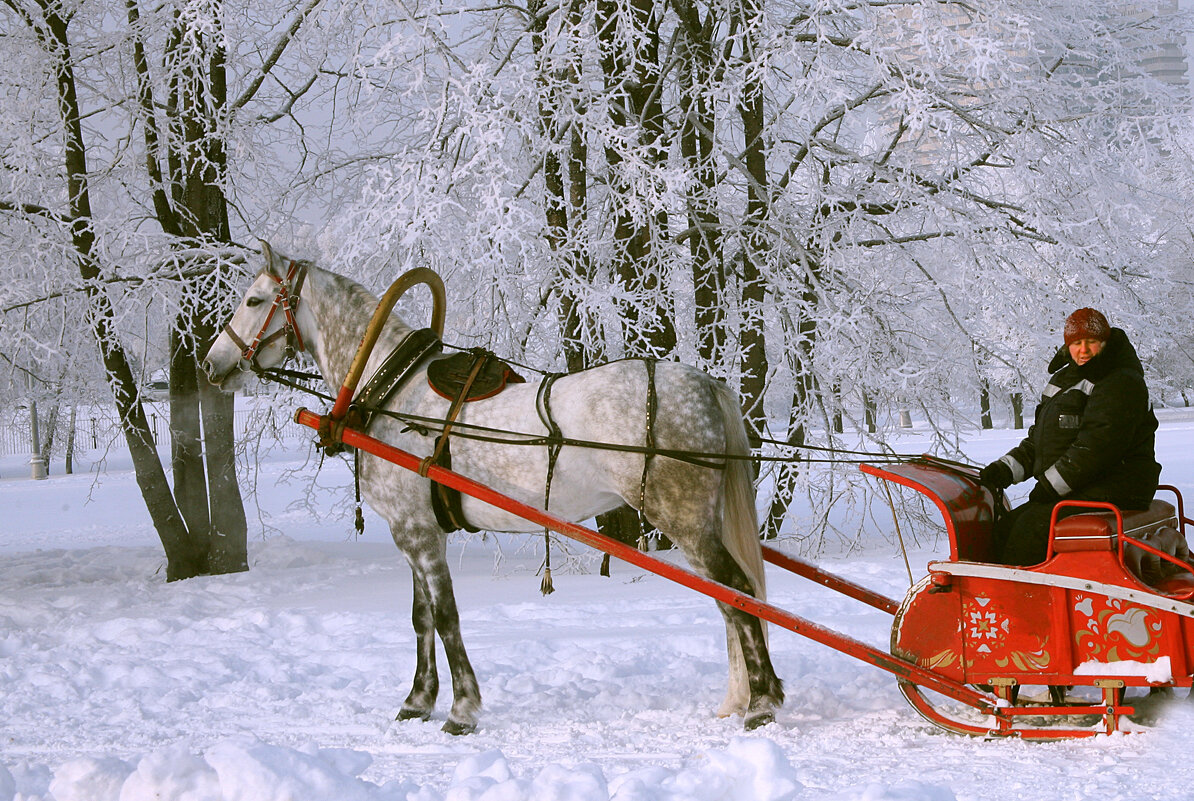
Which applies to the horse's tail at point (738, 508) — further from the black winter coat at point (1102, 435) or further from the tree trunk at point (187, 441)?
the tree trunk at point (187, 441)

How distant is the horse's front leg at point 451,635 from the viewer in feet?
16.6

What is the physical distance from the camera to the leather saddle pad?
5.16 metres

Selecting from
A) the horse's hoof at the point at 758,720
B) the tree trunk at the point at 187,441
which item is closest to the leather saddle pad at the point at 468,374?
the horse's hoof at the point at 758,720

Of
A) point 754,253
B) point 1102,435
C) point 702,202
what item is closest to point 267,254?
point 1102,435

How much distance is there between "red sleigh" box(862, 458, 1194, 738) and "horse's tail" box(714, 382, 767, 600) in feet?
2.79

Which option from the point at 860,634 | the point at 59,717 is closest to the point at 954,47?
the point at 860,634

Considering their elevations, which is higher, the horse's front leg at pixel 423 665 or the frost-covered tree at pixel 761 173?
the frost-covered tree at pixel 761 173

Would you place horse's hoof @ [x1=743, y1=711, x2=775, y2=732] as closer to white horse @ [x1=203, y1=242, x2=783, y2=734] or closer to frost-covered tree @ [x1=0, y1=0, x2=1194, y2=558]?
white horse @ [x1=203, y1=242, x2=783, y2=734]

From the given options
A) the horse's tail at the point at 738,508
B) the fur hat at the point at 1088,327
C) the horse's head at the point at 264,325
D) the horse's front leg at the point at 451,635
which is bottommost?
the horse's front leg at the point at 451,635

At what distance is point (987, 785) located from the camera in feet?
12.0

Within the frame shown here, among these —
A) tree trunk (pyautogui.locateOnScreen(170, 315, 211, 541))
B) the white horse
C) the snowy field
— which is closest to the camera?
the snowy field

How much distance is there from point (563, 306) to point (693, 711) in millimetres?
5410

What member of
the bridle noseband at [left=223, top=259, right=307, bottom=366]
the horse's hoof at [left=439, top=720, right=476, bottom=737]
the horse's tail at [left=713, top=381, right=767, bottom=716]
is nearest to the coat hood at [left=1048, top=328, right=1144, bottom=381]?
the horse's tail at [left=713, top=381, right=767, bottom=716]

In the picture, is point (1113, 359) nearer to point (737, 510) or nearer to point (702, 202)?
→ point (737, 510)
